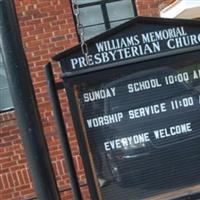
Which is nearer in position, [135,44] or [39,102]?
[135,44]

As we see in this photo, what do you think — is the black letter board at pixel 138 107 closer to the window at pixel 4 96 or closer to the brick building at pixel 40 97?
the brick building at pixel 40 97

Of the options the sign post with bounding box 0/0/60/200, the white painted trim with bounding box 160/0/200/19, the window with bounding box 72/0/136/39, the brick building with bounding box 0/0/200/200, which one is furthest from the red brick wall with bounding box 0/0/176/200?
the sign post with bounding box 0/0/60/200

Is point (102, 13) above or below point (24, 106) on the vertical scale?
above

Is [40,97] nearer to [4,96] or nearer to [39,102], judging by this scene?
[39,102]

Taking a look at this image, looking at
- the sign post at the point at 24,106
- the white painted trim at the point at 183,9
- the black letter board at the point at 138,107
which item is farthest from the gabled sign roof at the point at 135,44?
the white painted trim at the point at 183,9

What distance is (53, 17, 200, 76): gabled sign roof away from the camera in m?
2.89

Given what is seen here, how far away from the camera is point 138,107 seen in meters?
2.98

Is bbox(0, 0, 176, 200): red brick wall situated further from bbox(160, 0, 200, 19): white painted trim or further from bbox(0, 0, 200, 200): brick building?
bbox(160, 0, 200, 19): white painted trim

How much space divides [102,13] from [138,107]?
3.91 meters

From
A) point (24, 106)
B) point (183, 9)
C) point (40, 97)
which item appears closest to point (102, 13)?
point (183, 9)

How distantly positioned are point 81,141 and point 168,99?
1.93ft

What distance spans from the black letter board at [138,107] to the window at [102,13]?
375 cm

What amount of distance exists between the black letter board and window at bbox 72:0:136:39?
3.75 m

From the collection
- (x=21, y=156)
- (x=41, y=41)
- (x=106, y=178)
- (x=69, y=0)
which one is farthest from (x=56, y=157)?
(x=106, y=178)
